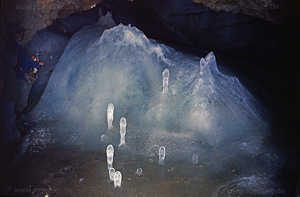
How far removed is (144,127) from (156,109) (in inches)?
26.2

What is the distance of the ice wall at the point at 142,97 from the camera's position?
5.66 m

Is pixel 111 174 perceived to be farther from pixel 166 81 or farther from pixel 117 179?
pixel 166 81

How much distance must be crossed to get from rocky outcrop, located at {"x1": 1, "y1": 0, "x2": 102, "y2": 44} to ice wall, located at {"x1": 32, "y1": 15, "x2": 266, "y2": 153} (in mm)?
1198

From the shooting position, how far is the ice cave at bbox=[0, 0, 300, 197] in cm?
406

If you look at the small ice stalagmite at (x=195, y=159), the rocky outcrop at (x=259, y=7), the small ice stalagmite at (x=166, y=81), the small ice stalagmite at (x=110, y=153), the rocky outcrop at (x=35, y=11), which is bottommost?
the small ice stalagmite at (x=195, y=159)

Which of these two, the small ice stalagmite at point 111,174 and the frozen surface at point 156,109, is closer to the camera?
the small ice stalagmite at point 111,174

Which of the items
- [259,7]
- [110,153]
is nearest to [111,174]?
[110,153]

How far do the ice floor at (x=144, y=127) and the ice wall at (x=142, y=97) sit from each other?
0.03m

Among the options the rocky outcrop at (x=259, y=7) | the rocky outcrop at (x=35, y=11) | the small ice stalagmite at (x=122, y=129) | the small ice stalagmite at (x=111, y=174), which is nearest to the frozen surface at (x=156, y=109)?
the small ice stalagmite at (x=122, y=129)

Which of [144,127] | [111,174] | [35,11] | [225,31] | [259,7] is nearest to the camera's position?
[111,174]

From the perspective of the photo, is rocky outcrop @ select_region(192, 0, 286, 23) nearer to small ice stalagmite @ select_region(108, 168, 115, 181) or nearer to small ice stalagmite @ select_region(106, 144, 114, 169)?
small ice stalagmite @ select_region(106, 144, 114, 169)

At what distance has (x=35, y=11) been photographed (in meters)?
6.37

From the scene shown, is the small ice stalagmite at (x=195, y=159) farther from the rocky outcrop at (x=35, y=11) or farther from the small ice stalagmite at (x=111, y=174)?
the rocky outcrop at (x=35, y=11)

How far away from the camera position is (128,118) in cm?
612
